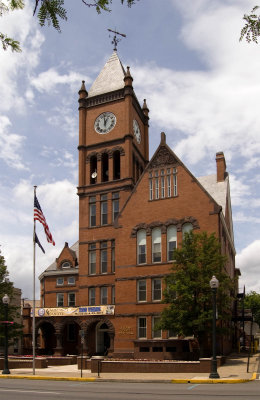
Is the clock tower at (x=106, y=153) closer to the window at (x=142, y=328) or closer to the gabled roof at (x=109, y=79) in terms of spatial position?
the gabled roof at (x=109, y=79)

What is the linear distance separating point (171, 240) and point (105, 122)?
58.4 feet

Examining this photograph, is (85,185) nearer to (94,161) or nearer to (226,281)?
(94,161)

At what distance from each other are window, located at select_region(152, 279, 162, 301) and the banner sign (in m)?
5.01

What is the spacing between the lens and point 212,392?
1878 centimetres

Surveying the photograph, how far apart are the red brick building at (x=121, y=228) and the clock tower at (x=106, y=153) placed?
110 mm

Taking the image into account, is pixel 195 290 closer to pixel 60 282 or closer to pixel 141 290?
pixel 141 290

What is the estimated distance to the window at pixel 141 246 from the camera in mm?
43781

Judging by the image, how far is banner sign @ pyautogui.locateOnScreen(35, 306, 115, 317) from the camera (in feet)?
151

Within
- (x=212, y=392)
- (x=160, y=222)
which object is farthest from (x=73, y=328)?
(x=212, y=392)

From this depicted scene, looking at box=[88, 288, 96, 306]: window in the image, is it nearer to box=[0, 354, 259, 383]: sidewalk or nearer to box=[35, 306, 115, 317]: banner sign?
box=[35, 306, 115, 317]: banner sign

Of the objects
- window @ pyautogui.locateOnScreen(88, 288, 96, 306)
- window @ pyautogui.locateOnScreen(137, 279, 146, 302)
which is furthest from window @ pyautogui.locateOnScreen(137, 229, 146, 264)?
window @ pyautogui.locateOnScreen(88, 288, 96, 306)

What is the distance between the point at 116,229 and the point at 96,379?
20.4 metres

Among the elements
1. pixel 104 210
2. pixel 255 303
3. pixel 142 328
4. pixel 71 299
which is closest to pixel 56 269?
pixel 71 299

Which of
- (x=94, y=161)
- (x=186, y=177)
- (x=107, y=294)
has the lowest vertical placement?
(x=107, y=294)
